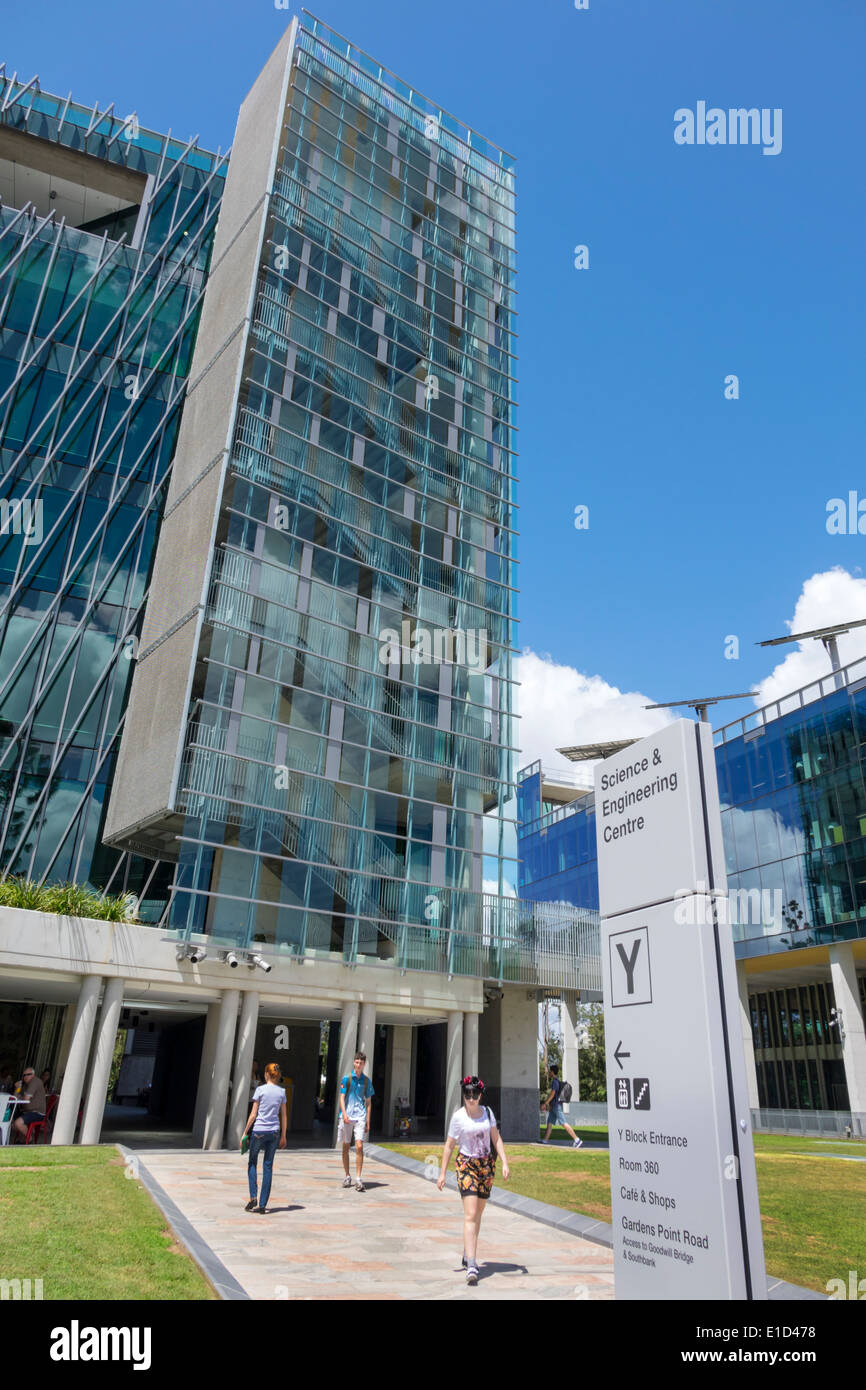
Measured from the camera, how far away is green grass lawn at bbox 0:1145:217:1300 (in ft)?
24.4

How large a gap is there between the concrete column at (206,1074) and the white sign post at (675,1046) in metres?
20.8

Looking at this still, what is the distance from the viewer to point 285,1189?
1502cm

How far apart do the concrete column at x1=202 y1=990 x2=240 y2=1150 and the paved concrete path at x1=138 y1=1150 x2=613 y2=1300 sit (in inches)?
313

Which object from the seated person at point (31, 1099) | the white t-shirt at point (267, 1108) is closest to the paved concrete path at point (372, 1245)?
the white t-shirt at point (267, 1108)

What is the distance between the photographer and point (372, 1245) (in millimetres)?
10602

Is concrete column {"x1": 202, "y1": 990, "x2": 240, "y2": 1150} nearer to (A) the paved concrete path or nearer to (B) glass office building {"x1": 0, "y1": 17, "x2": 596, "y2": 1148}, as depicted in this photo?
(B) glass office building {"x1": 0, "y1": 17, "x2": 596, "y2": 1148}

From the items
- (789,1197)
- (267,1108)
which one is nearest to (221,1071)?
(267,1108)

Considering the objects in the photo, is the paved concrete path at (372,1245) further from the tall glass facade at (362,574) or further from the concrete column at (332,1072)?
the concrete column at (332,1072)

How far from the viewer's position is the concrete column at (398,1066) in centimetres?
3186

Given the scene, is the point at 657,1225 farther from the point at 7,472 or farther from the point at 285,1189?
the point at 7,472

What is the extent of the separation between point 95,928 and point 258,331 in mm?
20375

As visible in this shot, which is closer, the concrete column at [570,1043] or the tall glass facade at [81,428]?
the tall glass facade at [81,428]

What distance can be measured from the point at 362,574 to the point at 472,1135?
Result: 2527 cm
